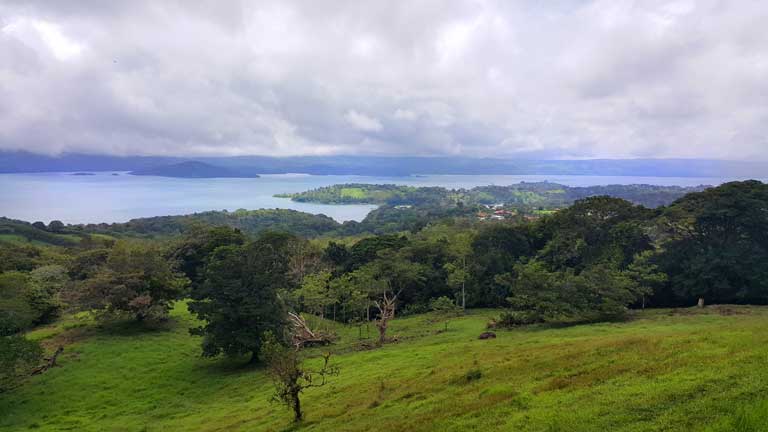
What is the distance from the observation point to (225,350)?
78.5 ft

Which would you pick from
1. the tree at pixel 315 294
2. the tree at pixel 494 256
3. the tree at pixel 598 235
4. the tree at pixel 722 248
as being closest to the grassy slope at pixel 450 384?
the tree at pixel 722 248

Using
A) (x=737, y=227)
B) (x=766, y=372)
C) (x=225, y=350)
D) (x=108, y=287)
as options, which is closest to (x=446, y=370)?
(x=766, y=372)

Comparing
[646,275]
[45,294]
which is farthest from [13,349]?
[646,275]

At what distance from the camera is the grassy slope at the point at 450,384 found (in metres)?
8.64

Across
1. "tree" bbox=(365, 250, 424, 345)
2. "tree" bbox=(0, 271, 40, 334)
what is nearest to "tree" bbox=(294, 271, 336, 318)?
"tree" bbox=(365, 250, 424, 345)

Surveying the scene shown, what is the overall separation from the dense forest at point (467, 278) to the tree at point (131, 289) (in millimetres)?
100

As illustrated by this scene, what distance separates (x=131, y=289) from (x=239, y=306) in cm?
1136

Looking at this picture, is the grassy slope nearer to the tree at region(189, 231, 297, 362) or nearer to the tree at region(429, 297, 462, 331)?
the tree at region(189, 231, 297, 362)

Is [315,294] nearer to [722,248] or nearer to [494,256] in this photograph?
[494,256]

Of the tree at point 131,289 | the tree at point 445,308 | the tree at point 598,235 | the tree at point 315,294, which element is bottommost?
the tree at point 445,308

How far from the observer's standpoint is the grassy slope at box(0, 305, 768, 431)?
28.3 ft

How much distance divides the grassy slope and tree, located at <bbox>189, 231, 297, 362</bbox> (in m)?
1.68

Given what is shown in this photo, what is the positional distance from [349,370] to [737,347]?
15119 millimetres

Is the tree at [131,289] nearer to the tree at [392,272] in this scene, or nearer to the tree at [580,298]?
the tree at [392,272]
